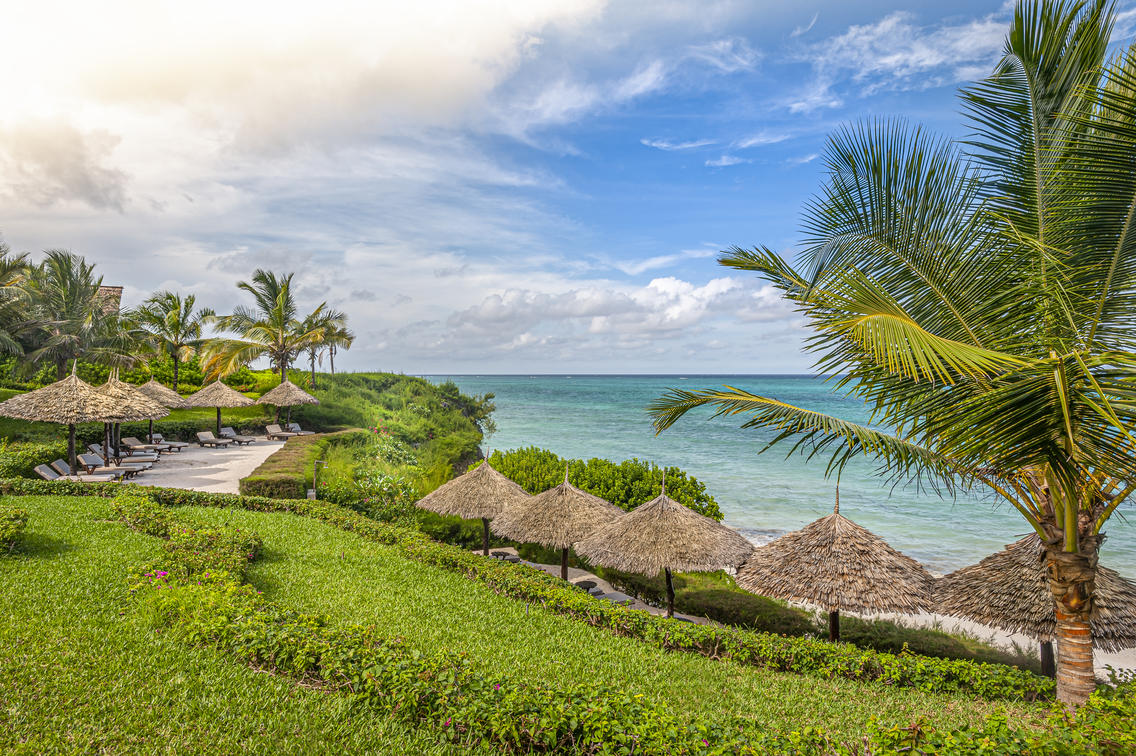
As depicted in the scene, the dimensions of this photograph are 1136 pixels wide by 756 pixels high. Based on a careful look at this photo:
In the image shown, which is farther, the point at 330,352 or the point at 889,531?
the point at 330,352

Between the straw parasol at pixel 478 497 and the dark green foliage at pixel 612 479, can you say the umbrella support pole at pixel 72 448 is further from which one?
the dark green foliage at pixel 612 479

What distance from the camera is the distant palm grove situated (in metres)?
23.0

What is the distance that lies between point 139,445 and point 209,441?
2.92 meters

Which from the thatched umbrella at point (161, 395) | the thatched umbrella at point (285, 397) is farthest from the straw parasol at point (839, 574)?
the thatched umbrella at point (285, 397)

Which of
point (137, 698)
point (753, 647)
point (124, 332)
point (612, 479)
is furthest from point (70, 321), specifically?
point (753, 647)

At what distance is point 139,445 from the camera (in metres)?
19.5

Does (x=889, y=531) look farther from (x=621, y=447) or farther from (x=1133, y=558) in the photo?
(x=621, y=447)

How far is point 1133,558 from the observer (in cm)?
1866

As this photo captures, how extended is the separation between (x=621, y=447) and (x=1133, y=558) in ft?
99.9

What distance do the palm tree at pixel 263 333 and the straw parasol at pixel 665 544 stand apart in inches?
880

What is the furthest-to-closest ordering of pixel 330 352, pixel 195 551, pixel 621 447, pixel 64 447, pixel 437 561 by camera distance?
pixel 621 447
pixel 330 352
pixel 64 447
pixel 437 561
pixel 195 551

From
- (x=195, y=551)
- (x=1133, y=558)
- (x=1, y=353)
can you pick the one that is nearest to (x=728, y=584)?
(x=195, y=551)

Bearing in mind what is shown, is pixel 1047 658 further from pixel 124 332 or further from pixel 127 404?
pixel 124 332

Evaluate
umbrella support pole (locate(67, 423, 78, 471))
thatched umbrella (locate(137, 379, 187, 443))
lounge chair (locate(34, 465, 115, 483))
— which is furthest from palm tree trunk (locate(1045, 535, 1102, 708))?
thatched umbrella (locate(137, 379, 187, 443))
